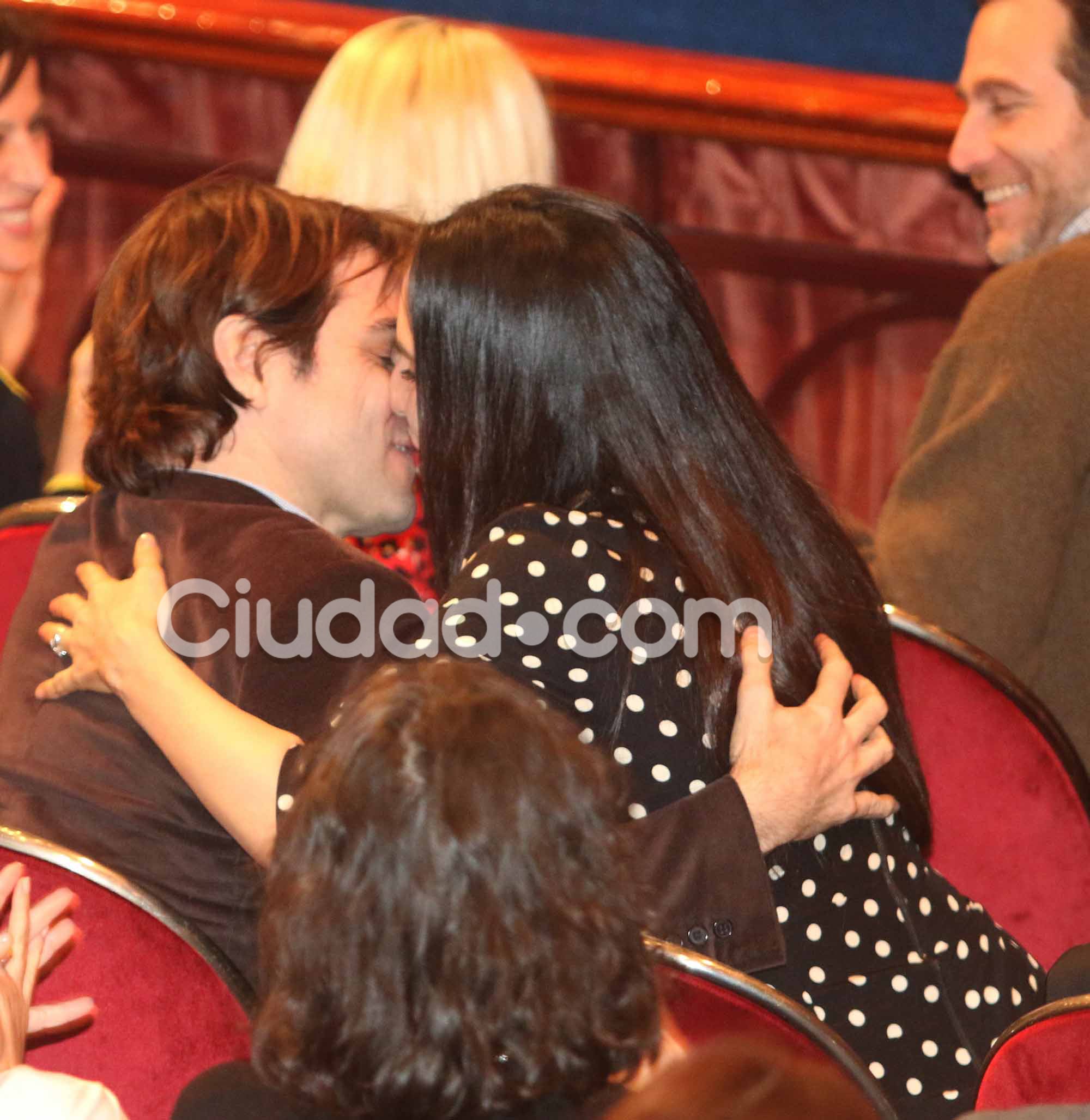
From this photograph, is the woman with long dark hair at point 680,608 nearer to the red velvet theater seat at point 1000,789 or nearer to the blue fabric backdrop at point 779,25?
the red velvet theater seat at point 1000,789

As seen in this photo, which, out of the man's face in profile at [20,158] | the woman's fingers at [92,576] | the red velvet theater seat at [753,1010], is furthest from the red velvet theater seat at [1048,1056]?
the man's face in profile at [20,158]

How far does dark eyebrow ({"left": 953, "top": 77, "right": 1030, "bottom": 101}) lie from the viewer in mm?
2543

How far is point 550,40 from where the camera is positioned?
10.7ft

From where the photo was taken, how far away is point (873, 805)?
1504 mm

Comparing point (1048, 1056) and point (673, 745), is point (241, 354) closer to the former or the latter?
point (673, 745)

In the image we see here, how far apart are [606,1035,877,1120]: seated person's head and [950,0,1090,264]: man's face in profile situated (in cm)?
205

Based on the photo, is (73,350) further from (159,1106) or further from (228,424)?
(159,1106)

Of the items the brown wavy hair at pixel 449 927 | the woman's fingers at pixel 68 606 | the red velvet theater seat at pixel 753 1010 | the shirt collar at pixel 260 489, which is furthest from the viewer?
the shirt collar at pixel 260 489

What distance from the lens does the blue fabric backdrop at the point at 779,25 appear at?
367 centimetres

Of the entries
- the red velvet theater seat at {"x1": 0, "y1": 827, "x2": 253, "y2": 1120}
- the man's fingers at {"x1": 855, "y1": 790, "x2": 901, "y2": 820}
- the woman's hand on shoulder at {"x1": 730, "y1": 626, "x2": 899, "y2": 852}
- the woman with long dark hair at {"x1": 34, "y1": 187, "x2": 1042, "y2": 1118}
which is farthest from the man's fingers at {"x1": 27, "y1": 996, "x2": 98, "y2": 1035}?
the man's fingers at {"x1": 855, "y1": 790, "x2": 901, "y2": 820}

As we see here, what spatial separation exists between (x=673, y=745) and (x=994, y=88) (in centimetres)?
157

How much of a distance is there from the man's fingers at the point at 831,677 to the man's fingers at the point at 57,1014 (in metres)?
0.66

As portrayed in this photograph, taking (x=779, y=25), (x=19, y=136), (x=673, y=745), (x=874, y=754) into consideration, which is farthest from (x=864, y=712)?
(x=779, y=25)

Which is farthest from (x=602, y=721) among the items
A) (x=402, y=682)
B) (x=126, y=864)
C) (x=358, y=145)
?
(x=358, y=145)
